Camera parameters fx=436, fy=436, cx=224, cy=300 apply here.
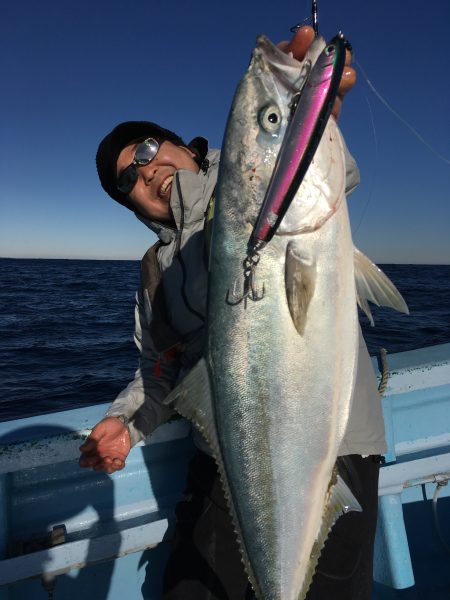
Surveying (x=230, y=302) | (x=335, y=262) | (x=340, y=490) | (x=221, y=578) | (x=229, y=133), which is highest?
(x=229, y=133)

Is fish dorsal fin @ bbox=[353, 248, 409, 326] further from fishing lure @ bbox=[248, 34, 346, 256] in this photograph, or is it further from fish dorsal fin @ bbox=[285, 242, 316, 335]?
fishing lure @ bbox=[248, 34, 346, 256]

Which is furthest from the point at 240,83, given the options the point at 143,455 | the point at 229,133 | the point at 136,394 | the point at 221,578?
the point at 143,455

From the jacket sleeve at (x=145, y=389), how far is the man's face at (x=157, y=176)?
0.56 meters

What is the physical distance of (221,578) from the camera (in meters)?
2.31

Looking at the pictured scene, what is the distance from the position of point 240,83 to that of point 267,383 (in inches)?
43.7

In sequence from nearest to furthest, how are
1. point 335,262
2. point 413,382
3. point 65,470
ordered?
1. point 335,262
2. point 65,470
3. point 413,382

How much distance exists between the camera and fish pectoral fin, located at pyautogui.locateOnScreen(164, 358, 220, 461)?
5.73ft

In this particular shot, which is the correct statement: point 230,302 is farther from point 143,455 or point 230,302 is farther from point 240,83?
point 143,455

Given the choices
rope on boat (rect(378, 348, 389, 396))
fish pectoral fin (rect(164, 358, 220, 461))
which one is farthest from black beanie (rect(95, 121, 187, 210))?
rope on boat (rect(378, 348, 389, 396))

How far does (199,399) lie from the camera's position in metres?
1.77

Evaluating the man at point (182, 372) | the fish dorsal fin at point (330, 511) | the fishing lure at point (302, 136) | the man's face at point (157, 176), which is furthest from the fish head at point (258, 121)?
the man's face at point (157, 176)

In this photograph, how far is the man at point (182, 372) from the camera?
221 centimetres

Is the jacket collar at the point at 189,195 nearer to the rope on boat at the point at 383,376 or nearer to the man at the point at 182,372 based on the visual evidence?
the man at the point at 182,372

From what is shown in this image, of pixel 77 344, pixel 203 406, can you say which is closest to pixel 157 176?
pixel 203 406
